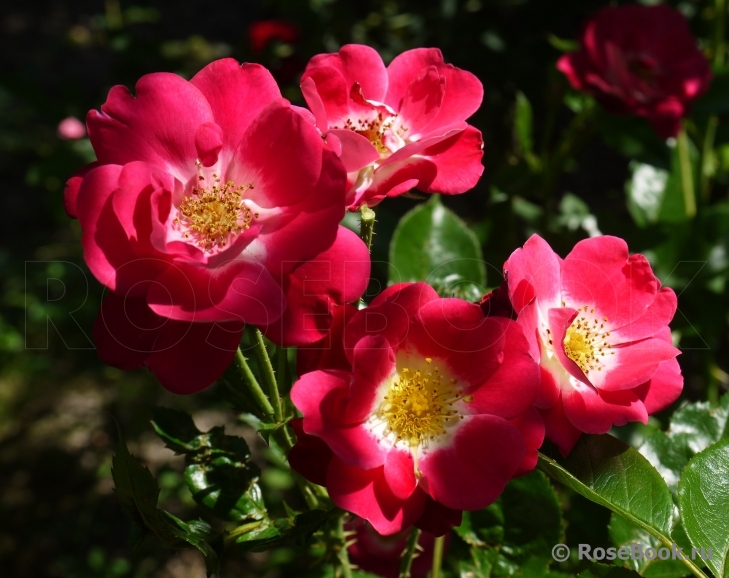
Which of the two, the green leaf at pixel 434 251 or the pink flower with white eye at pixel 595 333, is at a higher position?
the pink flower with white eye at pixel 595 333

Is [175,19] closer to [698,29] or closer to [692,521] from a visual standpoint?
[698,29]

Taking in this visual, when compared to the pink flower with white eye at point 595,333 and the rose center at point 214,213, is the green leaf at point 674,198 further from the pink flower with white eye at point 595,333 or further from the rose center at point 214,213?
the rose center at point 214,213

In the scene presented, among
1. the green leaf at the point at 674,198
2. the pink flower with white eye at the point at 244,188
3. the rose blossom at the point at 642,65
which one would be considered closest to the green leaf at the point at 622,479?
the pink flower with white eye at the point at 244,188

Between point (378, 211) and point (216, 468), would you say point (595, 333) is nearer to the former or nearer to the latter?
point (216, 468)

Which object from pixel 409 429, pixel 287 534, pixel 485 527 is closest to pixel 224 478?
pixel 287 534

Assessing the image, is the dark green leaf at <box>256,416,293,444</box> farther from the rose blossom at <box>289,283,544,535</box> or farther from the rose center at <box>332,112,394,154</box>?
the rose center at <box>332,112,394,154</box>

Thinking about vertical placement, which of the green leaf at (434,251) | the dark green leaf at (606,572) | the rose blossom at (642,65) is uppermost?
the rose blossom at (642,65)

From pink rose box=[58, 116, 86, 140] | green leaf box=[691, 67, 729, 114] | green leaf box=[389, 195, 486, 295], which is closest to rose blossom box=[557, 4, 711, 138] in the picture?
green leaf box=[691, 67, 729, 114]
